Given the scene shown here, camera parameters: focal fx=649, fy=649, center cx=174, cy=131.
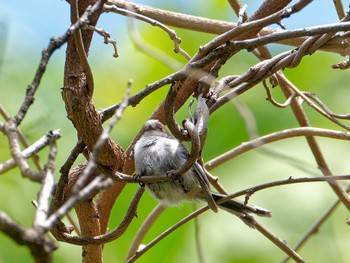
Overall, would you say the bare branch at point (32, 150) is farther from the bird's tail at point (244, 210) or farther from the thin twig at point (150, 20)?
the bird's tail at point (244, 210)

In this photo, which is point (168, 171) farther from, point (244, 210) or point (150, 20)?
point (150, 20)

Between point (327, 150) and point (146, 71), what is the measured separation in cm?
120

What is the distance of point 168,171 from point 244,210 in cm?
28

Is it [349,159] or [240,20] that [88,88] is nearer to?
[240,20]

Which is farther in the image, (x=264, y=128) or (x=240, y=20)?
(x=264, y=128)

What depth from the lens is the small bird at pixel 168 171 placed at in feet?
6.95

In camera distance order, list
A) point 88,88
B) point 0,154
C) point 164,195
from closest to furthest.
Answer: point 88,88 → point 164,195 → point 0,154

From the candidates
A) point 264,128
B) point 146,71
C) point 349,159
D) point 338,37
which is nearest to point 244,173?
point 264,128

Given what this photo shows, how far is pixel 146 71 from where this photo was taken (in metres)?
4.00

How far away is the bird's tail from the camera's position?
6.80ft

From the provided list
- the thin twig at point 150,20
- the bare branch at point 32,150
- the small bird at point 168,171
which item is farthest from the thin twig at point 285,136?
the bare branch at point 32,150

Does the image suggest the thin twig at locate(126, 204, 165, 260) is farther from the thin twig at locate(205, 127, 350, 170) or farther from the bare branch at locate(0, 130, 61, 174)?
the bare branch at locate(0, 130, 61, 174)

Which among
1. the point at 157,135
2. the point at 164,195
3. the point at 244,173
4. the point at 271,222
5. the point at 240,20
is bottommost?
the point at 271,222

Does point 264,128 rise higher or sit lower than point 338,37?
lower
